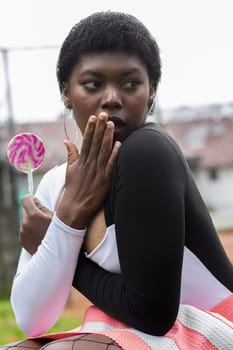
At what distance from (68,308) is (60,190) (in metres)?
4.97

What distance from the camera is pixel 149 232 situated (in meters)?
1.24

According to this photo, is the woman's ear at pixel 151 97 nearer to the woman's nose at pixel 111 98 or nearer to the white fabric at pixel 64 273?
the woman's nose at pixel 111 98

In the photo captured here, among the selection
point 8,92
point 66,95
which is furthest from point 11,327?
point 66,95

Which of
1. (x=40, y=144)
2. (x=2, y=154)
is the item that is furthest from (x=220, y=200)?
(x=40, y=144)

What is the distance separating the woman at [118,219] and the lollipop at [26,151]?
0.15 m

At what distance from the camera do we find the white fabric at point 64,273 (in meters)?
1.34

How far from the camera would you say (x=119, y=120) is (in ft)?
4.52

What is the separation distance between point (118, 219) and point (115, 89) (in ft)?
0.88

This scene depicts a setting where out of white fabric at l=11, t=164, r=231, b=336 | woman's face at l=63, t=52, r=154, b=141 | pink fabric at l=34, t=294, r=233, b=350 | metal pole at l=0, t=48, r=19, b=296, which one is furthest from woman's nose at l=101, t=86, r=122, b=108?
metal pole at l=0, t=48, r=19, b=296

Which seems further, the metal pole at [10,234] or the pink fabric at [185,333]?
the metal pole at [10,234]

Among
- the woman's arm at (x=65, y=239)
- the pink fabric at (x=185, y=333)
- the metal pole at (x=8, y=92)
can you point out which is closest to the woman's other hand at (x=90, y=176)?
the woman's arm at (x=65, y=239)

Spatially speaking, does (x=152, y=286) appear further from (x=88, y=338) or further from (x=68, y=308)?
(x=68, y=308)

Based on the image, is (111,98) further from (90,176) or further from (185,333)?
(185,333)

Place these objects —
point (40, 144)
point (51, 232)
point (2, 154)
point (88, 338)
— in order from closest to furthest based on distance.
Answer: point (88, 338) < point (51, 232) < point (40, 144) < point (2, 154)
